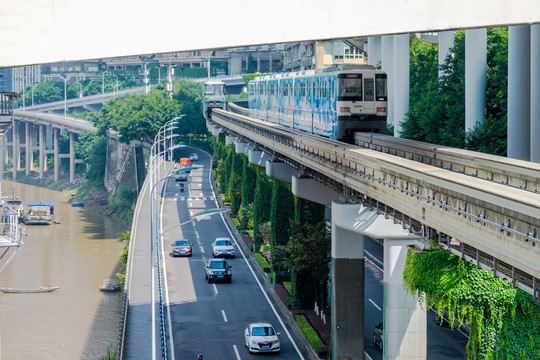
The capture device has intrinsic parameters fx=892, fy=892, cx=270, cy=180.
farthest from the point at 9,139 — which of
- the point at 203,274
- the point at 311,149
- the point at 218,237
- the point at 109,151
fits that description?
the point at 311,149

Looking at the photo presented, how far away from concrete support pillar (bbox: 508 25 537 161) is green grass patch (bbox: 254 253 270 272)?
66.0 feet

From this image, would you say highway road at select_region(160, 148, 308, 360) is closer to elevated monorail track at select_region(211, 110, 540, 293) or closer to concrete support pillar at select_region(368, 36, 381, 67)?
elevated monorail track at select_region(211, 110, 540, 293)

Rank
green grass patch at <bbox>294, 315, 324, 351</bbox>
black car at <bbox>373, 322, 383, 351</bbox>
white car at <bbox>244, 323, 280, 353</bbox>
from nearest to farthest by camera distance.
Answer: black car at <bbox>373, 322, 383, 351</bbox>
green grass patch at <bbox>294, 315, 324, 351</bbox>
white car at <bbox>244, 323, 280, 353</bbox>

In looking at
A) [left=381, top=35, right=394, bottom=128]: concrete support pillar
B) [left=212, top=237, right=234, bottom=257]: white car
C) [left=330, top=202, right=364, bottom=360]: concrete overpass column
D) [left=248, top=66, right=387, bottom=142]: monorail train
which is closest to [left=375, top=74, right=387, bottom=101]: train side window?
[left=248, top=66, right=387, bottom=142]: monorail train

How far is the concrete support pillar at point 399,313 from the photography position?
110 ft

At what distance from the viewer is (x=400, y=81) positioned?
6462cm

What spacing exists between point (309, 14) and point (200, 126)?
376 feet

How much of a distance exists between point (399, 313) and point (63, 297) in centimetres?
3751

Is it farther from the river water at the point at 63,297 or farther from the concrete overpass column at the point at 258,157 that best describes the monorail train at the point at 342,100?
the river water at the point at 63,297

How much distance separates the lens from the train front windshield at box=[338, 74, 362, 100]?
140 feet

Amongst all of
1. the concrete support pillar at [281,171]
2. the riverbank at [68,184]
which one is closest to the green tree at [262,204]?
the concrete support pillar at [281,171]

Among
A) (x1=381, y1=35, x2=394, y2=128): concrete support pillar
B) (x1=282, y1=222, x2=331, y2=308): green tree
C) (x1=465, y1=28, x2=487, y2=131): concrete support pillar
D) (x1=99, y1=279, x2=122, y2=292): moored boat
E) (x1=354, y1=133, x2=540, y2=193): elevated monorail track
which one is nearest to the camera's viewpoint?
(x1=354, y1=133, x2=540, y2=193): elevated monorail track

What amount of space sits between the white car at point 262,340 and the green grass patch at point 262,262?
1541cm

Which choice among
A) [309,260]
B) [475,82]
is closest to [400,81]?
[475,82]
